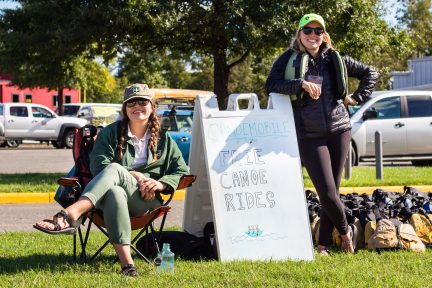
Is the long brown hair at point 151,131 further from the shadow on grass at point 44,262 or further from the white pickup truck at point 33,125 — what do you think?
the white pickup truck at point 33,125

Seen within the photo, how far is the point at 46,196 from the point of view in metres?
10.9

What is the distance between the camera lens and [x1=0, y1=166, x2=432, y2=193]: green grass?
11.4m

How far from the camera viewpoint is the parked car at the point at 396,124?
15719 mm

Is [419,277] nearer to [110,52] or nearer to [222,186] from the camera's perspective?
[222,186]

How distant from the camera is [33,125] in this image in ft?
95.0

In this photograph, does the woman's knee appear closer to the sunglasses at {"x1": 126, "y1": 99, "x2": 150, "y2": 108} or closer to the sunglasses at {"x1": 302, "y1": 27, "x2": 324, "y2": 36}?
the sunglasses at {"x1": 126, "y1": 99, "x2": 150, "y2": 108}

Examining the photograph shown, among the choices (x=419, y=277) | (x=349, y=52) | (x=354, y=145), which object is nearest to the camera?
(x=419, y=277)

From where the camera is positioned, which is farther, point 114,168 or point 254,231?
point 254,231

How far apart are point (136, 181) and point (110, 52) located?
31.7 feet

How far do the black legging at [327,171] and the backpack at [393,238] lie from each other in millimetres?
320

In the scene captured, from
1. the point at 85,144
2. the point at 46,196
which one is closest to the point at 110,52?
the point at 46,196

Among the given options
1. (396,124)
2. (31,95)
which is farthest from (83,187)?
(31,95)

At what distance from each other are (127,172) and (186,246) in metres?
0.90

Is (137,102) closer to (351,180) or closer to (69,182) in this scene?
(69,182)
